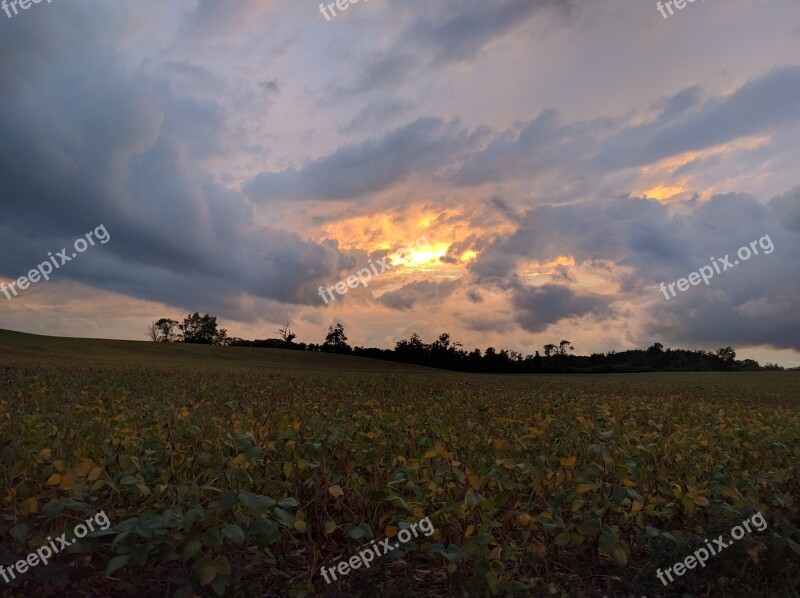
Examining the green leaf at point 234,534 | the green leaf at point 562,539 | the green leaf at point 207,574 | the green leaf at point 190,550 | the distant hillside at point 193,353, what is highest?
the distant hillside at point 193,353

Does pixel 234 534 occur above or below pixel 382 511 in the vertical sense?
above

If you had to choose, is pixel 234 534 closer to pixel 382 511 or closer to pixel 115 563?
pixel 115 563

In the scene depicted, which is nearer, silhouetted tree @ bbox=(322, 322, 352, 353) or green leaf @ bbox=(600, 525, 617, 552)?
green leaf @ bbox=(600, 525, 617, 552)

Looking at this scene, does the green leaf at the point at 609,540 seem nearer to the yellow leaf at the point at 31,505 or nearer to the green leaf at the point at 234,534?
the green leaf at the point at 234,534

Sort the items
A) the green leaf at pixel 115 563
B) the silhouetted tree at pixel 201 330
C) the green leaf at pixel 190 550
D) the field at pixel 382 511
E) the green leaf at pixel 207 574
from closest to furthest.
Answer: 1. the green leaf at pixel 115 563
2. the green leaf at pixel 207 574
3. the green leaf at pixel 190 550
4. the field at pixel 382 511
5. the silhouetted tree at pixel 201 330

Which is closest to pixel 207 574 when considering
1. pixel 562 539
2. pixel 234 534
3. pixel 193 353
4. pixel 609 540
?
pixel 234 534

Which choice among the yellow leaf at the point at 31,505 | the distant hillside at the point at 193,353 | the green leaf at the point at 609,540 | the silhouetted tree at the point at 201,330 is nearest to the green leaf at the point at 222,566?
the yellow leaf at the point at 31,505

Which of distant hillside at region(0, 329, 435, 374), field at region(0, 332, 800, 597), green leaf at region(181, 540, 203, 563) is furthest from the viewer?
distant hillside at region(0, 329, 435, 374)

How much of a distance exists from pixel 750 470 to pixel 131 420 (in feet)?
30.4

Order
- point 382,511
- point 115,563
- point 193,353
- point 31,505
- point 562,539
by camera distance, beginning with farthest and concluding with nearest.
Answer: point 193,353
point 382,511
point 562,539
point 31,505
point 115,563

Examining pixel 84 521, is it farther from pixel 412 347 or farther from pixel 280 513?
pixel 412 347

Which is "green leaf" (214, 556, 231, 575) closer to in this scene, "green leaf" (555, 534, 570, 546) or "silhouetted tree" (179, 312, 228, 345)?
"green leaf" (555, 534, 570, 546)

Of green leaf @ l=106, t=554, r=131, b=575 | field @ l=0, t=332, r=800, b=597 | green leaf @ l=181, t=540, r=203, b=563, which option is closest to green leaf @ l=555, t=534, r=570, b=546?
field @ l=0, t=332, r=800, b=597

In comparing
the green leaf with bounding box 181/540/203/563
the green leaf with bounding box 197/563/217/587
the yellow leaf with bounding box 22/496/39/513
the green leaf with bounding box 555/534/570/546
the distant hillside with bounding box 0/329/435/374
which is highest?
the distant hillside with bounding box 0/329/435/374
